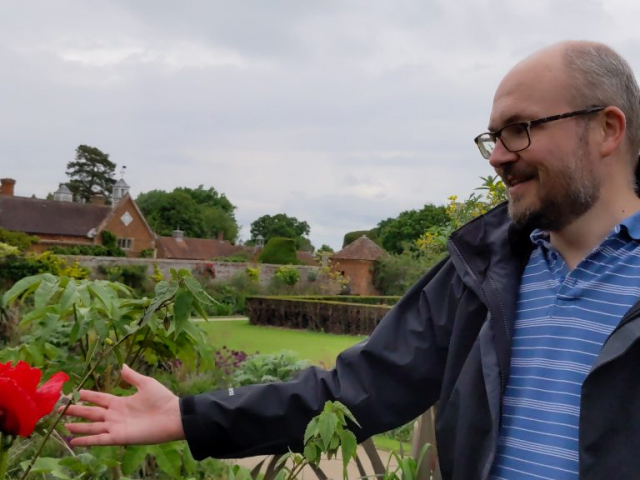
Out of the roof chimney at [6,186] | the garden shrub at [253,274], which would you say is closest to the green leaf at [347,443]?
the garden shrub at [253,274]

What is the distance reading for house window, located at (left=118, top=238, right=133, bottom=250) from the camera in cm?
4108

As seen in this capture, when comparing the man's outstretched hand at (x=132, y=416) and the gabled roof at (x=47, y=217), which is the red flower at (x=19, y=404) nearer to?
the man's outstretched hand at (x=132, y=416)

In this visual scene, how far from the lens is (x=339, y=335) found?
64.0ft

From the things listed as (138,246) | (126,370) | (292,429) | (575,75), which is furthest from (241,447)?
(138,246)

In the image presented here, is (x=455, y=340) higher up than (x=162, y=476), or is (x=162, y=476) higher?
(x=455, y=340)

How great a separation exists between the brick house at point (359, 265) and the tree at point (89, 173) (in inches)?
1008

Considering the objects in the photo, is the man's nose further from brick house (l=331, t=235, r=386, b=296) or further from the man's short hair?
brick house (l=331, t=235, r=386, b=296)

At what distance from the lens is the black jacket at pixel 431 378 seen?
156cm

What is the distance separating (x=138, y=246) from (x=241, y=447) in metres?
41.7

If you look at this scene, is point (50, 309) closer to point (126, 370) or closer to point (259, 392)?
point (126, 370)

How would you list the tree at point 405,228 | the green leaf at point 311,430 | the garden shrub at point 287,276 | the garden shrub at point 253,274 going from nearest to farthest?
the green leaf at point 311,430 < the garden shrub at point 253,274 < the garden shrub at point 287,276 < the tree at point 405,228

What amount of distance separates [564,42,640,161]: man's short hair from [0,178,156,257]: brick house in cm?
3804

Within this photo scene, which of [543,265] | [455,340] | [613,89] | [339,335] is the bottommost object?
[339,335]

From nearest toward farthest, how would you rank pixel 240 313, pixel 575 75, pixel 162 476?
1. pixel 575 75
2. pixel 162 476
3. pixel 240 313
